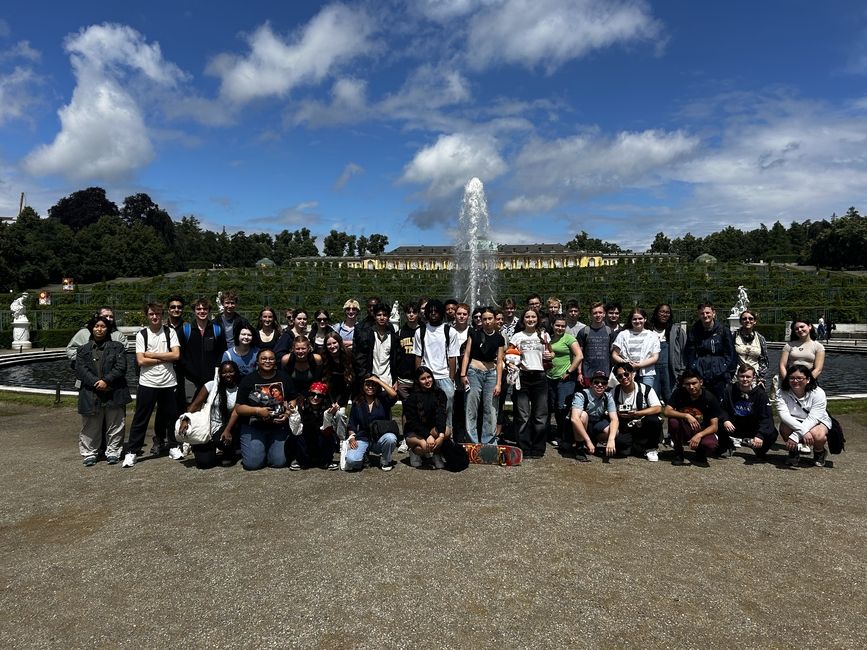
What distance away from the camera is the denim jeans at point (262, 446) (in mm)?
6062

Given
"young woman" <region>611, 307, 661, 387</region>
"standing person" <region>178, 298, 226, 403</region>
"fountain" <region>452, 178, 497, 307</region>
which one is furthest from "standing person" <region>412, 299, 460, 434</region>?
"fountain" <region>452, 178, 497, 307</region>

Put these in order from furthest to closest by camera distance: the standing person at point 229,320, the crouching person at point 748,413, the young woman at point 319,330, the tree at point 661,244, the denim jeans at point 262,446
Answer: the tree at point 661,244 → the standing person at point 229,320 → the young woman at point 319,330 → the crouching person at point 748,413 → the denim jeans at point 262,446

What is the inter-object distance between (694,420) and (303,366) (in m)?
4.74

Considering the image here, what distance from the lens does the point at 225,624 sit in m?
3.13

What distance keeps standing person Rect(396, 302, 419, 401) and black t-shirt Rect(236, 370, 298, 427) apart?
50.6 inches

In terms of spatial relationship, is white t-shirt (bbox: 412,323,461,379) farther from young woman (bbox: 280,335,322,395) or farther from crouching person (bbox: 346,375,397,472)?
young woman (bbox: 280,335,322,395)

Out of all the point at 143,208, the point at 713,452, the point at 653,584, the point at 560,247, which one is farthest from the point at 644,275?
the point at 143,208

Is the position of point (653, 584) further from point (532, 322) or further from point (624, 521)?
point (532, 322)

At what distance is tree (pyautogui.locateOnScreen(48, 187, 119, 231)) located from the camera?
99.0m

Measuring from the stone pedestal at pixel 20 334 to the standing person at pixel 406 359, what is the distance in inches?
995

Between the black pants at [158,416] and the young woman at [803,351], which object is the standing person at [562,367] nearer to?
the young woman at [803,351]

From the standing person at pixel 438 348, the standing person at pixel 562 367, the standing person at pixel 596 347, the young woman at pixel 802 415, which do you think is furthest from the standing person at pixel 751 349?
the standing person at pixel 438 348

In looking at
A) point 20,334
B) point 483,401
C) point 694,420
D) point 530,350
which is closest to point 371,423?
point 483,401

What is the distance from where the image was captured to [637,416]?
6.42m
